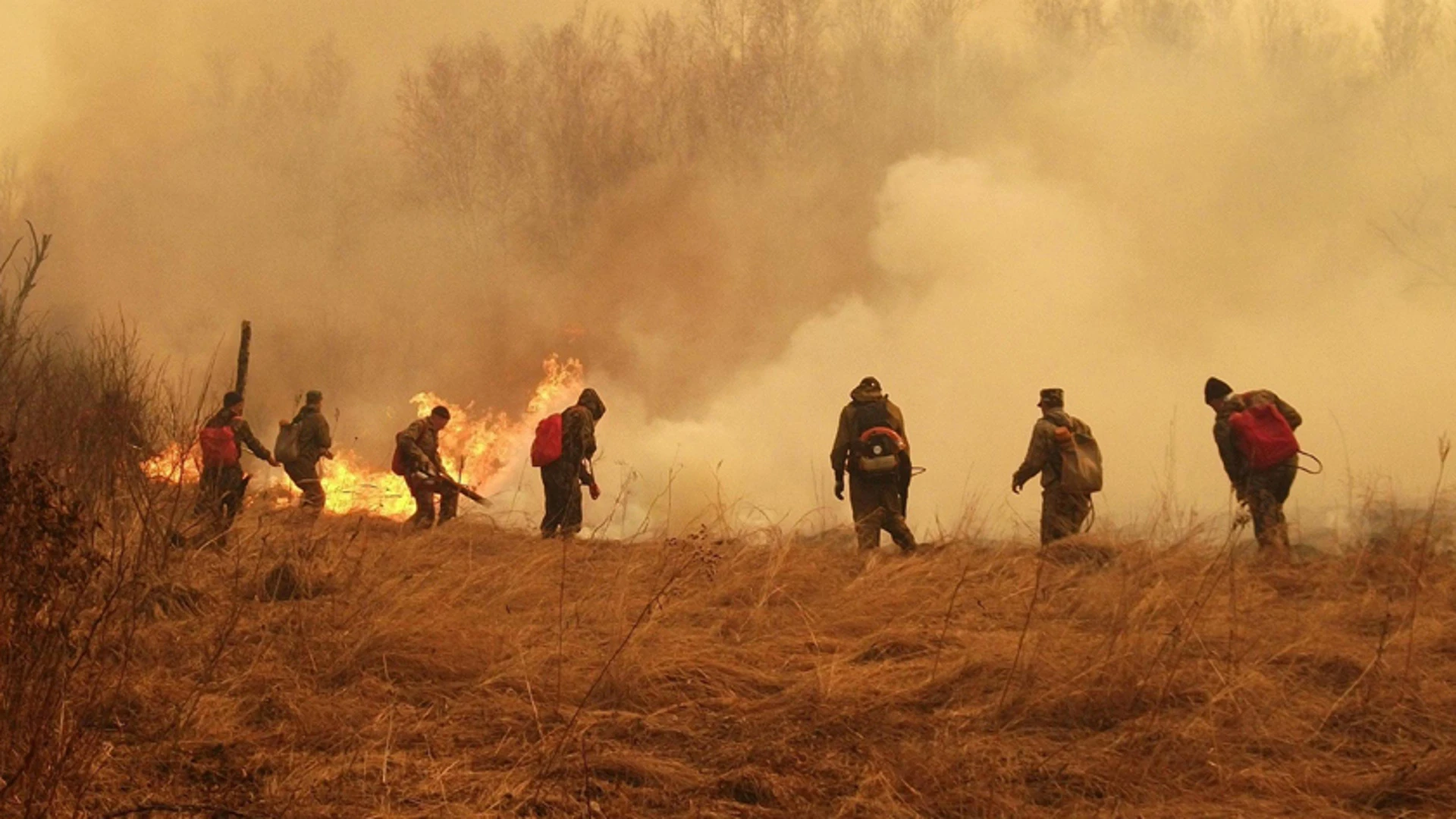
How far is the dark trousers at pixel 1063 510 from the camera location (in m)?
8.36

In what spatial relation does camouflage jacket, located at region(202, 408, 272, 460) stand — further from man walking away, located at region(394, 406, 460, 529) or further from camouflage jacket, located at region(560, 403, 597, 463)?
camouflage jacket, located at region(560, 403, 597, 463)

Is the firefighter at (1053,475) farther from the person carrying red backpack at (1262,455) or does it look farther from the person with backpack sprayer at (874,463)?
the person carrying red backpack at (1262,455)

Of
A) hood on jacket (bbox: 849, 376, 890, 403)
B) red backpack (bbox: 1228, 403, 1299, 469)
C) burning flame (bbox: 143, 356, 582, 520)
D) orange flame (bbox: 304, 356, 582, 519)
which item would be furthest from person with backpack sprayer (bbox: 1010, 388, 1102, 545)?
orange flame (bbox: 304, 356, 582, 519)

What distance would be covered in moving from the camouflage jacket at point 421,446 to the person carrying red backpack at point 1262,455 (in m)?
6.16

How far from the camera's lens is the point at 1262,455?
7.95 metres

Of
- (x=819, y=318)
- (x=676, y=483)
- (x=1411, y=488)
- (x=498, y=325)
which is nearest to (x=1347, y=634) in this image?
(x=1411, y=488)

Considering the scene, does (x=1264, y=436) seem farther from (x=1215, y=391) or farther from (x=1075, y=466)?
(x=1075, y=466)

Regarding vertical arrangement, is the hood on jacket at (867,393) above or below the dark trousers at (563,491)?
above

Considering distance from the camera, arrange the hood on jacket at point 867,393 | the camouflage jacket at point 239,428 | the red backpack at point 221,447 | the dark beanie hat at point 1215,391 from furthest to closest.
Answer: the camouflage jacket at point 239,428
the red backpack at point 221,447
the hood on jacket at point 867,393
the dark beanie hat at point 1215,391

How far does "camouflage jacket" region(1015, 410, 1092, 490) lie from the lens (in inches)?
331

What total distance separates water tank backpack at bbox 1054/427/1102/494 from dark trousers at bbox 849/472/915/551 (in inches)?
43.2

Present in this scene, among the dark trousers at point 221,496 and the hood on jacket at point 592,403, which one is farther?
the hood on jacket at point 592,403

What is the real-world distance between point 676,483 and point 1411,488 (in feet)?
26.3

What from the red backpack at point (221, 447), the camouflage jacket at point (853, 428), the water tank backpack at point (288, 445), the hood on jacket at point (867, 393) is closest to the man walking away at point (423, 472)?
the water tank backpack at point (288, 445)
